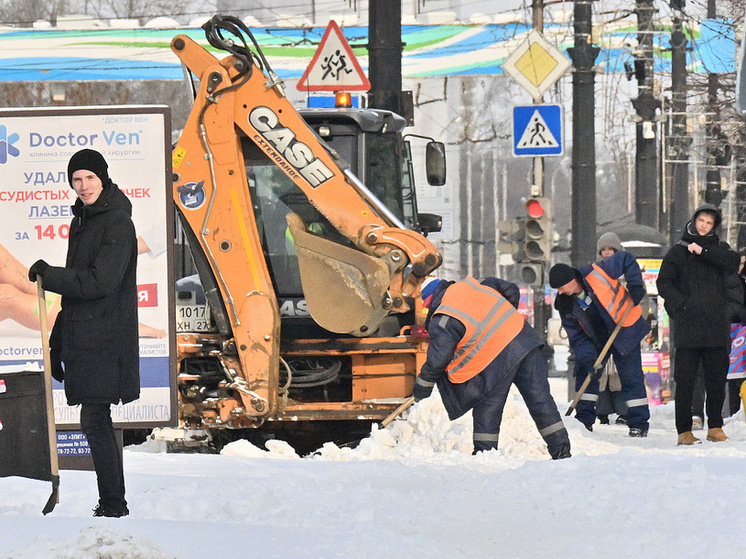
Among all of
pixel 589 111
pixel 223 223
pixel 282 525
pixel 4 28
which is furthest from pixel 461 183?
pixel 282 525

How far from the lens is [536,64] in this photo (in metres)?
16.0

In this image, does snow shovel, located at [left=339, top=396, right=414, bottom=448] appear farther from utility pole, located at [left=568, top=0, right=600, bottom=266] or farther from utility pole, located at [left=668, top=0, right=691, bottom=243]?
utility pole, located at [left=668, top=0, right=691, bottom=243]

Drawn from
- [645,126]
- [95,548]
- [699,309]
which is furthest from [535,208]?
[95,548]

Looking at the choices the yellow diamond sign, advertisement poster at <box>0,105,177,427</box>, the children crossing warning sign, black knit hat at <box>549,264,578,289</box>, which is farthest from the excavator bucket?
the yellow diamond sign

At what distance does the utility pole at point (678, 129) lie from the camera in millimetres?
27766

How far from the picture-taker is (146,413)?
28.5 feet

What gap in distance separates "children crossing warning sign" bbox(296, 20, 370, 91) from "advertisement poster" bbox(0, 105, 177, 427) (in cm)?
486

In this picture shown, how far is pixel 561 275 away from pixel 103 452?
6.44 metres

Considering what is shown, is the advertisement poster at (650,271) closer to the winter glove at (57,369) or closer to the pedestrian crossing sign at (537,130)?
the pedestrian crossing sign at (537,130)

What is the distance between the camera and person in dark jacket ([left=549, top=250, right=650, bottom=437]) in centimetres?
1217

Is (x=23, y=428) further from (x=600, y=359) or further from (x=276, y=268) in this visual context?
(x=600, y=359)

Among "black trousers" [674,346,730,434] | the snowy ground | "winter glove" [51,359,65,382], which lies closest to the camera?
the snowy ground

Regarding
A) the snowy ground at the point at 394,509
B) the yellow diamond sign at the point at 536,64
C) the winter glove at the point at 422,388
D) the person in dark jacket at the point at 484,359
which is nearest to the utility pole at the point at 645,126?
the yellow diamond sign at the point at 536,64

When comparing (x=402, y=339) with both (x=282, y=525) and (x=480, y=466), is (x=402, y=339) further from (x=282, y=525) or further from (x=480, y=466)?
(x=282, y=525)
